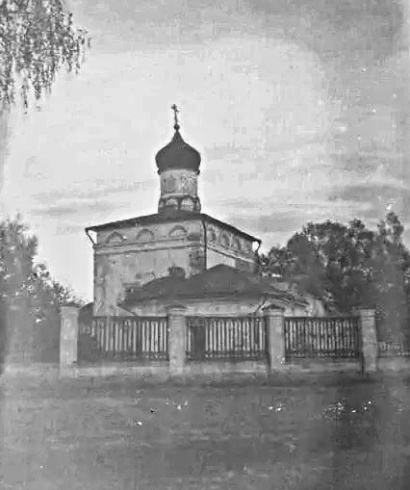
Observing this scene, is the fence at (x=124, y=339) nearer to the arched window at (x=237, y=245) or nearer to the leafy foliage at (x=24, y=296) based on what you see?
the leafy foliage at (x=24, y=296)

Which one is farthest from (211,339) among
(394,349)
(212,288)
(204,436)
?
(394,349)

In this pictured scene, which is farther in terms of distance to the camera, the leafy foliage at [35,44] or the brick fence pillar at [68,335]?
the leafy foliage at [35,44]

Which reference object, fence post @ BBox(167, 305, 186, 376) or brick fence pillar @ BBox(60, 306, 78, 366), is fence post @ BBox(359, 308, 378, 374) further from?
brick fence pillar @ BBox(60, 306, 78, 366)

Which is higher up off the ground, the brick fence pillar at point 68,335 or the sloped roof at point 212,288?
the sloped roof at point 212,288

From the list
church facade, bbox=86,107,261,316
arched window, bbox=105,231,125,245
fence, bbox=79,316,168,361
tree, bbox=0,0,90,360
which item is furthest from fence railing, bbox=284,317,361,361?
tree, bbox=0,0,90,360

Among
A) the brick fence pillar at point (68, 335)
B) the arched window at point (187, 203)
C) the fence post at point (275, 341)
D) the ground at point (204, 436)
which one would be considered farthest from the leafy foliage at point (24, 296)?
the fence post at point (275, 341)

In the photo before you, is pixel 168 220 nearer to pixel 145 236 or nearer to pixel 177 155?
pixel 145 236

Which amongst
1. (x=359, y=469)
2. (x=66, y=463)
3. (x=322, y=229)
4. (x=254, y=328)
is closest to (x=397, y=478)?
(x=359, y=469)
